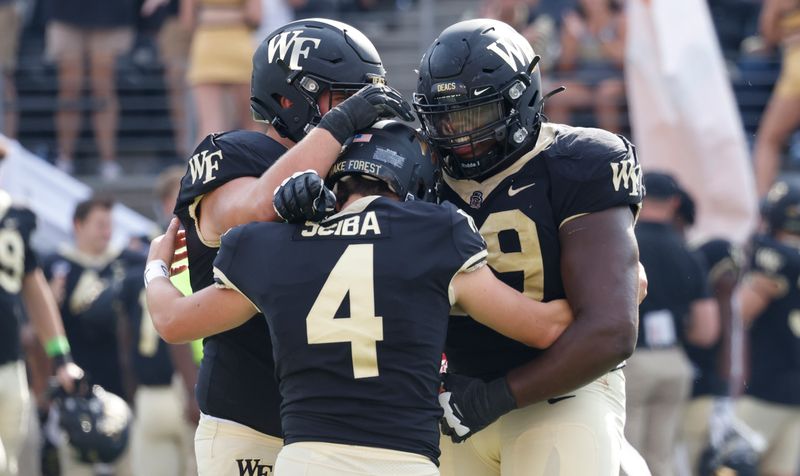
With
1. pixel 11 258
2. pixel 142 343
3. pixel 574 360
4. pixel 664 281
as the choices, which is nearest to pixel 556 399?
pixel 574 360

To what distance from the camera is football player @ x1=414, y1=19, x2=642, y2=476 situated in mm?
3904

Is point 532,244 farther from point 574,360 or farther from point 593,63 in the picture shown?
point 593,63

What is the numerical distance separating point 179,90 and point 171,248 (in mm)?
6699

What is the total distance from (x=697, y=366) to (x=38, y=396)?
4.03 meters

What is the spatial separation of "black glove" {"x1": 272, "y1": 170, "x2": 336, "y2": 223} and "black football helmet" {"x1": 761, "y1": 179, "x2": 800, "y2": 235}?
5.06 m

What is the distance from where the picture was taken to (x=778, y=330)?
325 inches

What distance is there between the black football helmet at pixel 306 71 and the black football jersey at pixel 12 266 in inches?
112

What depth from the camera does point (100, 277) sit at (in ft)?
30.1

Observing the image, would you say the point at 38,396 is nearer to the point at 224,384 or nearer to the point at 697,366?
the point at 697,366

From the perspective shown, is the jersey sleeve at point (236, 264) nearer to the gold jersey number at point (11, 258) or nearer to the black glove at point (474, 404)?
the black glove at point (474, 404)

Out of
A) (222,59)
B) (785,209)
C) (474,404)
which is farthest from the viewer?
(222,59)

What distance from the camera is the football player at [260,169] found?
392cm

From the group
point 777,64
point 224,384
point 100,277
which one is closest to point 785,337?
point 777,64

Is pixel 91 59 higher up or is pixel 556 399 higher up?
pixel 556 399
